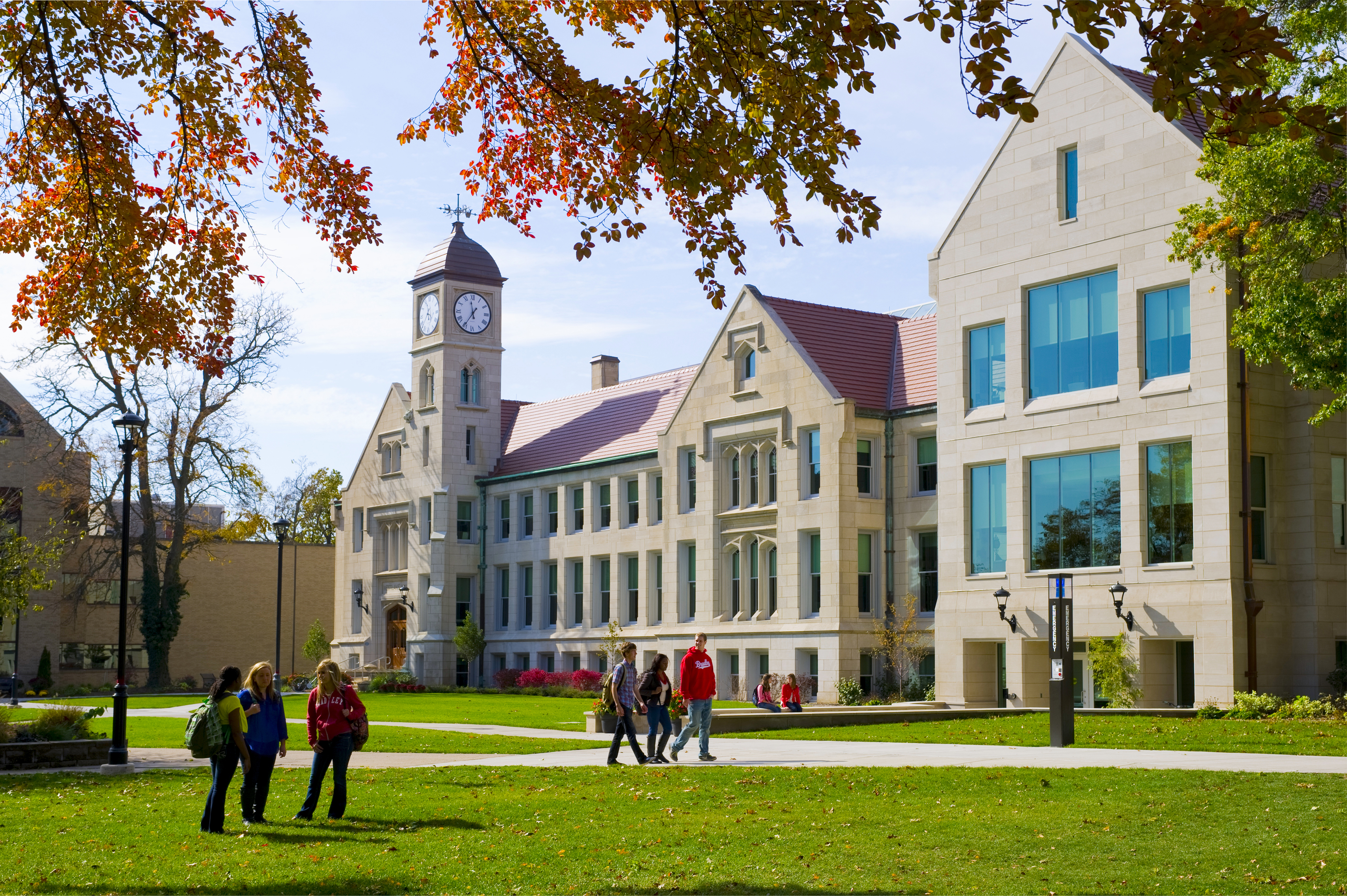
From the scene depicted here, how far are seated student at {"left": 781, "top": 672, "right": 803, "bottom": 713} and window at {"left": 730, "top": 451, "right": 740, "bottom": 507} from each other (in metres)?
14.4

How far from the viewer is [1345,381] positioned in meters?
26.6

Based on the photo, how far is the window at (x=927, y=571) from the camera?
4441 cm

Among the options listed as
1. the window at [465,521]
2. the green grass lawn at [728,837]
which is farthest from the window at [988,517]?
the window at [465,521]

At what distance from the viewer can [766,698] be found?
3691cm

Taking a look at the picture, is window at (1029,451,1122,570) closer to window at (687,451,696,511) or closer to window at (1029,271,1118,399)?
window at (1029,271,1118,399)

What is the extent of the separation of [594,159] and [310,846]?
667 cm

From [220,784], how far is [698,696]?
8814mm

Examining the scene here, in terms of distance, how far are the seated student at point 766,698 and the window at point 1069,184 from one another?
1389 centimetres

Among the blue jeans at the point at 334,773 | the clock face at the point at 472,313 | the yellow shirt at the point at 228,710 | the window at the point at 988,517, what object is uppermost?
the clock face at the point at 472,313

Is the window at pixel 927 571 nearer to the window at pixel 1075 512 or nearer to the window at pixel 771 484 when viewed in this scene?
the window at pixel 771 484

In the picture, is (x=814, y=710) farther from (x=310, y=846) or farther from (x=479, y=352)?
(x=479, y=352)

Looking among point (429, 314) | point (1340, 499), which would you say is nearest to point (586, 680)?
point (429, 314)

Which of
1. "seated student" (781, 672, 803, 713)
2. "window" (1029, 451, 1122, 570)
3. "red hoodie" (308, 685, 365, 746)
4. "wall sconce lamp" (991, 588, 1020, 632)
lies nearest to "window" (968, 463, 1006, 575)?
"wall sconce lamp" (991, 588, 1020, 632)

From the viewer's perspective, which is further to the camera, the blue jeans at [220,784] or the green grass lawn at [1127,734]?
the green grass lawn at [1127,734]
